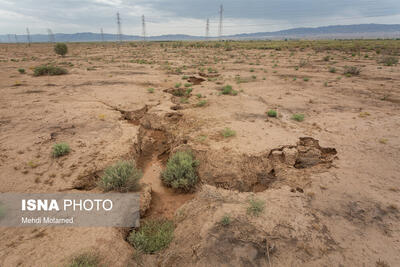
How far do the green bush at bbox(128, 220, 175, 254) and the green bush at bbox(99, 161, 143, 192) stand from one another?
846mm

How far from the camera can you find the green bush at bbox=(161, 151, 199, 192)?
4.41m

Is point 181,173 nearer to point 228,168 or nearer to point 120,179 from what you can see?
point 228,168

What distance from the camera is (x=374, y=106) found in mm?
7918

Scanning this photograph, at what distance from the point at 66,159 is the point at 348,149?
669cm

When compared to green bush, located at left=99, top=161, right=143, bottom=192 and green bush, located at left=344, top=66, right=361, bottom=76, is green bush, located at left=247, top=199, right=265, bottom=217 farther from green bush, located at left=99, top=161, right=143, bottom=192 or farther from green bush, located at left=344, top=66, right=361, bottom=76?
green bush, located at left=344, top=66, right=361, bottom=76

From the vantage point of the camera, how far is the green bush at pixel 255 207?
3.29 meters

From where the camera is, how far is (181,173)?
448 cm

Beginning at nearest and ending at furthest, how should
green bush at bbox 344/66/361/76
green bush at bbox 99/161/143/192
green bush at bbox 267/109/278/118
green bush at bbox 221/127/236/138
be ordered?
green bush at bbox 99/161/143/192 < green bush at bbox 221/127/236/138 < green bush at bbox 267/109/278/118 < green bush at bbox 344/66/361/76

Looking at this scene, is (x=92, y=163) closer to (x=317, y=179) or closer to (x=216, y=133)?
(x=216, y=133)

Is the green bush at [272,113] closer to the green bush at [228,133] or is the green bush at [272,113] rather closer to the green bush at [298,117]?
the green bush at [298,117]

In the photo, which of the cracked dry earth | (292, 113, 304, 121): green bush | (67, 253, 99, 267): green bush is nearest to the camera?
(67, 253, 99, 267): green bush

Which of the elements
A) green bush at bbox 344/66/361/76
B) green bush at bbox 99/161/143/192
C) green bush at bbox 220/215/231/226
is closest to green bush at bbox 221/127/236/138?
green bush at bbox 99/161/143/192

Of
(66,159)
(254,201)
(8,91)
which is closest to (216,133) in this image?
(254,201)

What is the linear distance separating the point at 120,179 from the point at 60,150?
6.17 feet
